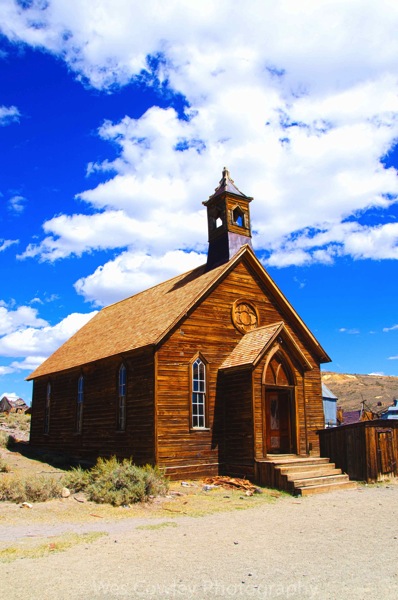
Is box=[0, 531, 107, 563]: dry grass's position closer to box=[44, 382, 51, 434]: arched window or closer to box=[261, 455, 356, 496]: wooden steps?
box=[261, 455, 356, 496]: wooden steps

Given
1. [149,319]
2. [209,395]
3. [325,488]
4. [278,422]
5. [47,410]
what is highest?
[149,319]

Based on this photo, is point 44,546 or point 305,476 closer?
point 44,546

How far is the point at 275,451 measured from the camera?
18.4 metres

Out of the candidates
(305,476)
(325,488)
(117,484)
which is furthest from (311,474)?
(117,484)

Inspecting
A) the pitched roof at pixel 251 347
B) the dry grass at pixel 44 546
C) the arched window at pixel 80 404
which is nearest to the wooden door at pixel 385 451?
the pitched roof at pixel 251 347

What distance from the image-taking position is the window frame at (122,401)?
18.4 meters

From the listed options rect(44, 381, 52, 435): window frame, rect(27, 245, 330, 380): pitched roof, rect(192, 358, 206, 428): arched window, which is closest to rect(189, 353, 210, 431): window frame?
rect(192, 358, 206, 428): arched window

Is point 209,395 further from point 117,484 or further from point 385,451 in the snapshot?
point 385,451

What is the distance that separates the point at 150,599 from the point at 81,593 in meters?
0.87

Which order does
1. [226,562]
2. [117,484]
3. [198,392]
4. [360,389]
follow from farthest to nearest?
[360,389] < [198,392] < [117,484] < [226,562]

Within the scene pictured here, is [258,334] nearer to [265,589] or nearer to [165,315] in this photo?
[165,315]

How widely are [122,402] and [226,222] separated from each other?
27.2 feet

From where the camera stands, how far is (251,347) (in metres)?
17.9

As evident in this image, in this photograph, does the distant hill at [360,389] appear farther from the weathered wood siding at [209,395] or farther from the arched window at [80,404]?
the weathered wood siding at [209,395]
